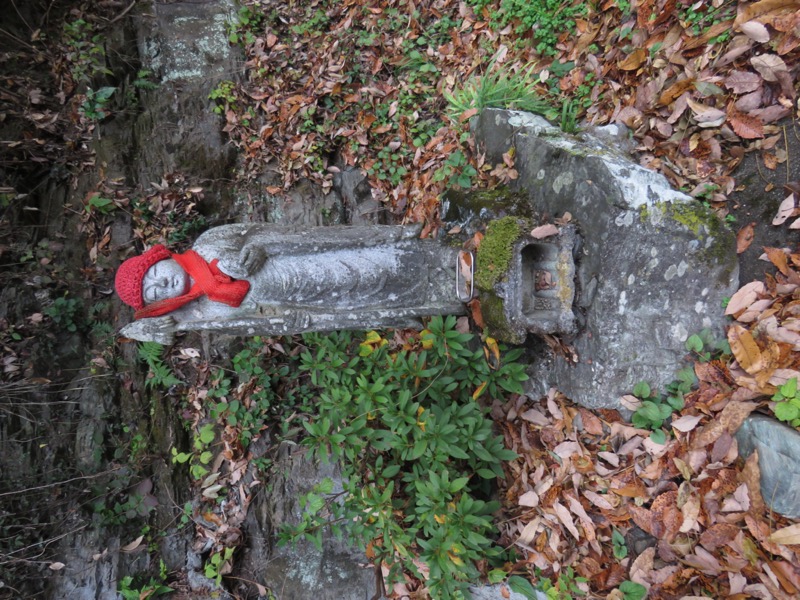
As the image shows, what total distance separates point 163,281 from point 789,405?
3664 mm

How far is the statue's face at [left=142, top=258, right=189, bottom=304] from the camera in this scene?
10.4 ft

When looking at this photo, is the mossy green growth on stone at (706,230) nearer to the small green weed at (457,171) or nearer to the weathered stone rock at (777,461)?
the weathered stone rock at (777,461)

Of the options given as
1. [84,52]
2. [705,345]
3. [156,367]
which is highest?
[84,52]

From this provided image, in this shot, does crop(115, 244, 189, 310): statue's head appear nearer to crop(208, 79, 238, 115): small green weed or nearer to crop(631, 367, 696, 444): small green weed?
crop(631, 367, 696, 444): small green weed

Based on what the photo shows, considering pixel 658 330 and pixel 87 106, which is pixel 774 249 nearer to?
pixel 658 330

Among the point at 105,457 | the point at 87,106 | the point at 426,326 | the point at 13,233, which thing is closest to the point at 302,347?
the point at 426,326

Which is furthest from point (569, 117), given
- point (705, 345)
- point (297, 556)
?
point (297, 556)

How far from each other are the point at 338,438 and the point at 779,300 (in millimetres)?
2742

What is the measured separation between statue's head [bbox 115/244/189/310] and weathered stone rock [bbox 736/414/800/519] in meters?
3.49

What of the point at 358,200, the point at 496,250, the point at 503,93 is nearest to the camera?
the point at 496,250

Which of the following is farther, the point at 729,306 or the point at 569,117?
the point at 569,117

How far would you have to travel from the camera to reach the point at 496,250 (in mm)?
2918

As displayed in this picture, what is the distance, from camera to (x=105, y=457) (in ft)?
17.6

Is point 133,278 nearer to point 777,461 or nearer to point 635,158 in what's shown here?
point 635,158
